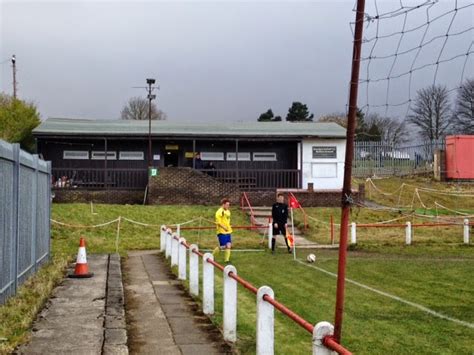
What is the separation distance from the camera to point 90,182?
3456 cm

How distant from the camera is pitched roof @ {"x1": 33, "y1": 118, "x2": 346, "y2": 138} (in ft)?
115

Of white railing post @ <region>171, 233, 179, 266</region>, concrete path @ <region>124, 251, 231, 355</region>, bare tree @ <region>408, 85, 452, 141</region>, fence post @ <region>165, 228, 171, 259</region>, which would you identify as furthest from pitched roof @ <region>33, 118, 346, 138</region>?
bare tree @ <region>408, 85, 452, 141</region>

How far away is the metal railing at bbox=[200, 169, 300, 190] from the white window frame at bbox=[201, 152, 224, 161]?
5.76ft

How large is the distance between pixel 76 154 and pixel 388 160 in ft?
69.6

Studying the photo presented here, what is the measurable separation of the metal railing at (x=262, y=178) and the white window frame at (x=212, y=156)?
1.76 metres

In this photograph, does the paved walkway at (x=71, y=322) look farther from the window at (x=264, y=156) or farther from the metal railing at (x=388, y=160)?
the metal railing at (x=388, y=160)

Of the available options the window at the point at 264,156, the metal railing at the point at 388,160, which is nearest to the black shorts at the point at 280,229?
the window at the point at 264,156

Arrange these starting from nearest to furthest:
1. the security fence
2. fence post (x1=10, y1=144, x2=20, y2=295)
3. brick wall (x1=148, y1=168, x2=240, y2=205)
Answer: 1. the security fence
2. fence post (x1=10, y1=144, x2=20, y2=295)
3. brick wall (x1=148, y1=168, x2=240, y2=205)

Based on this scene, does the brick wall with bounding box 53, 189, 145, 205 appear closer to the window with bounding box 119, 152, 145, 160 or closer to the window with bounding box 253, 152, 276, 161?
the window with bounding box 119, 152, 145, 160

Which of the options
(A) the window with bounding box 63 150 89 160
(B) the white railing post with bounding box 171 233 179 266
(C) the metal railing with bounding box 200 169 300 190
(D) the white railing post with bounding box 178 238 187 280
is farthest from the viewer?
(A) the window with bounding box 63 150 89 160

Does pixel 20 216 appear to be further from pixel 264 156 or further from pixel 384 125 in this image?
pixel 264 156

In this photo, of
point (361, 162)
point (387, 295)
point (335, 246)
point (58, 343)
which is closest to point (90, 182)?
point (335, 246)

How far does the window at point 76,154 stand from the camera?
36.7 metres

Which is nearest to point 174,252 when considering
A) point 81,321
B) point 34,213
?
point 34,213
